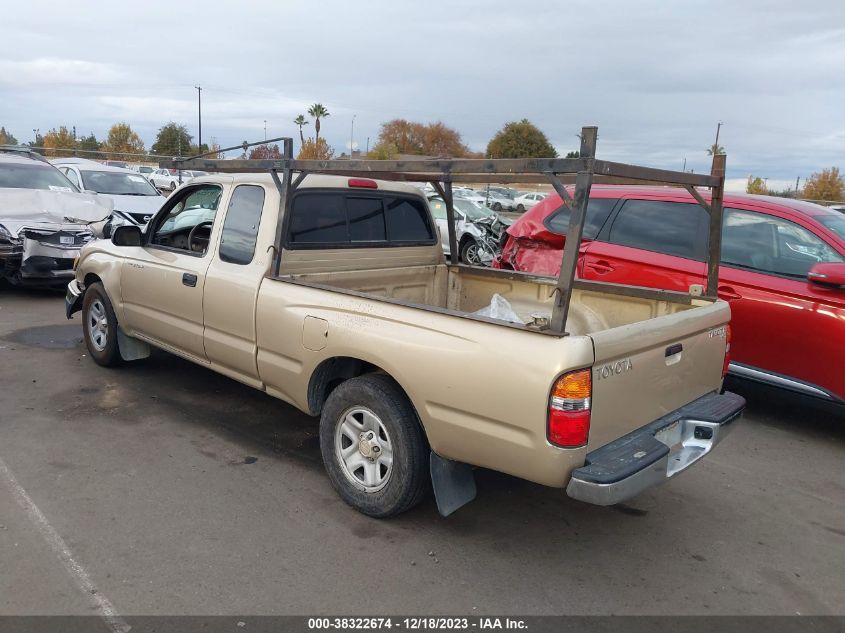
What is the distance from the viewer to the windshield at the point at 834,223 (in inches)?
211

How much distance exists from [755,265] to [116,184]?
11733mm

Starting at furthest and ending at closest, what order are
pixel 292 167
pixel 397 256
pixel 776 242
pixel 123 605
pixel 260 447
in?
pixel 776 242, pixel 397 256, pixel 260 447, pixel 292 167, pixel 123 605

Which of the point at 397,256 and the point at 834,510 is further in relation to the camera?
the point at 397,256

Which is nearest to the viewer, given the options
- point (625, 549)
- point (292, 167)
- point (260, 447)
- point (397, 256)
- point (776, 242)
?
point (625, 549)

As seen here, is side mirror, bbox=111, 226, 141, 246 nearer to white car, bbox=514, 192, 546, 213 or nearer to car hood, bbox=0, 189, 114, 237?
car hood, bbox=0, 189, 114, 237

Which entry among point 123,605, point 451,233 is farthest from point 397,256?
point 123,605

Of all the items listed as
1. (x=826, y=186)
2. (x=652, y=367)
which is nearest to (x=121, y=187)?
(x=652, y=367)


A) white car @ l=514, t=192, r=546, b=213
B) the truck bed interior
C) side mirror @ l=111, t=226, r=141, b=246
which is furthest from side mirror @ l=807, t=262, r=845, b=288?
white car @ l=514, t=192, r=546, b=213

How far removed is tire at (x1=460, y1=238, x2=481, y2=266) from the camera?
15.2m

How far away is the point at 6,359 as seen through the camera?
633cm

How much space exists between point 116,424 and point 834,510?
480cm

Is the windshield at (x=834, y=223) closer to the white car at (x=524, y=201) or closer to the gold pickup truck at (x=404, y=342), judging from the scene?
the gold pickup truck at (x=404, y=342)

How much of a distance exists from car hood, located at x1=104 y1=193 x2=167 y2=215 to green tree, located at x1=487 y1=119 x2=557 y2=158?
211ft

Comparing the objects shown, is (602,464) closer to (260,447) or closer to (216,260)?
(260,447)
